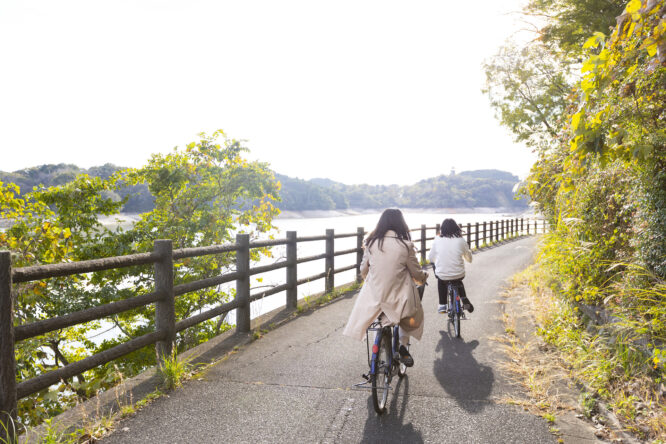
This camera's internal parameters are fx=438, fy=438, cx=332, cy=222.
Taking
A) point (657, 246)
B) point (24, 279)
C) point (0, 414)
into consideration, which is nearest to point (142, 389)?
point (0, 414)

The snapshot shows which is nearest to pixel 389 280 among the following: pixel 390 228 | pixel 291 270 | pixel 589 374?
pixel 390 228

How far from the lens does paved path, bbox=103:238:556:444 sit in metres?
3.44

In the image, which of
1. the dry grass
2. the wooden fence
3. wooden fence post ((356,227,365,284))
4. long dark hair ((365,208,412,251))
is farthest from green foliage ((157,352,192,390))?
wooden fence post ((356,227,365,284))

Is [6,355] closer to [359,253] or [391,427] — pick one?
[391,427]

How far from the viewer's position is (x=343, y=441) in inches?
131

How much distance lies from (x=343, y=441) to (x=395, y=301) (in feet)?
4.19

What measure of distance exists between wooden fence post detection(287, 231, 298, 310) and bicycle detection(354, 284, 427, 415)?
3764 millimetres

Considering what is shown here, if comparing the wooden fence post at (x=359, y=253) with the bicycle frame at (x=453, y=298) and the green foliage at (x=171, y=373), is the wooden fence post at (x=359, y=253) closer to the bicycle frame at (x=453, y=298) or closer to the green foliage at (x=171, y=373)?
the bicycle frame at (x=453, y=298)

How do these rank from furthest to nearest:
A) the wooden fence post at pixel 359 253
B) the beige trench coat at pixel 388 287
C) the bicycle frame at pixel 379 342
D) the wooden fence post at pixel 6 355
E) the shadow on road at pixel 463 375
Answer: the wooden fence post at pixel 359 253 → the shadow on road at pixel 463 375 → the beige trench coat at pixel 388 287 → the bicycle frame at pixel 379 342 → the wooden fence post at pixel 6 355

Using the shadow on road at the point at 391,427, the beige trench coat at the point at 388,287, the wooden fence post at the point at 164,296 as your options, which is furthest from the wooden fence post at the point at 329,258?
the shadow on road at the point at 391,427

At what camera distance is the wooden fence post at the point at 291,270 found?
26.0ft

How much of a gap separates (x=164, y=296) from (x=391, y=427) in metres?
2.81

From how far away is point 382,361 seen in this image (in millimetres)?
4086

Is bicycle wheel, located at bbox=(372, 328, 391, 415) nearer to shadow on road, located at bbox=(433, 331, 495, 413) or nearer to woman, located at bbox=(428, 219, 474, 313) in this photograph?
shadow on road, located at bbox=(433, 331, 495, 413)
